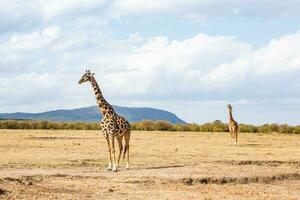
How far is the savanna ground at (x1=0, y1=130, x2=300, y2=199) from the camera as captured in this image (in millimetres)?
20094

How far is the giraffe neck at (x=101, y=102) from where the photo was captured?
2686 centimetres

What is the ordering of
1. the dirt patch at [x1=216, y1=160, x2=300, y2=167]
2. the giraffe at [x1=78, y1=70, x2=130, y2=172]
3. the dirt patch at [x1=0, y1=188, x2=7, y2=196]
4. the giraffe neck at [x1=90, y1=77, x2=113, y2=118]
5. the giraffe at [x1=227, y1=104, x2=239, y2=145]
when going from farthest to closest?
the giraffe at [x1=227, y1=104, x2=239, y2=145]
the dirt patch at [x1=216, y1=160, x2=300, y2=167]
the giraffe neck at [x1=90, y1=77, x2=113, y2=118]
the giraffe at [x1=78, y1=70, x2=130, y2=172]
the dirt patch at [x1=0, y1=188, x2=7, y2=196]

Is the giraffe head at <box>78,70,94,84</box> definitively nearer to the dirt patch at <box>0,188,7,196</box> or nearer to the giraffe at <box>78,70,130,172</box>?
the giraffe at <box>78,70,130,172</box>

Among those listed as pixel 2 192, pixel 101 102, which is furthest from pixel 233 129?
pixel 2 192

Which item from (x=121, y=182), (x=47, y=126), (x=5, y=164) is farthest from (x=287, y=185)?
A: (x=47, y=126)

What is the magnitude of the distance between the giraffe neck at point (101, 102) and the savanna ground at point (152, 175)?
206 cm

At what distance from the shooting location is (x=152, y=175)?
23531mm

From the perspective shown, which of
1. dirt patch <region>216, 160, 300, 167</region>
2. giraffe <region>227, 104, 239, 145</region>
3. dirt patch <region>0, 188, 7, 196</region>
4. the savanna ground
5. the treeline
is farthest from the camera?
the treeline

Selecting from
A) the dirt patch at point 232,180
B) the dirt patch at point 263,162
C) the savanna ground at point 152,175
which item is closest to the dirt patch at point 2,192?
the savanna ground at point 152,175

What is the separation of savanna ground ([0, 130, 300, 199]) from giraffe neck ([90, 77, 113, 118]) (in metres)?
2.06

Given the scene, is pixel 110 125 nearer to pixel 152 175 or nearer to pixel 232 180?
pixel 152 175

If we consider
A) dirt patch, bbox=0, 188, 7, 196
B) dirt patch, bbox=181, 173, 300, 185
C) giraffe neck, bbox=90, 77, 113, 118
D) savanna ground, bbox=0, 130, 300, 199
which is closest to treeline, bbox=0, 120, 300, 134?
savanna ground, bbox=0, 130, 300, 199

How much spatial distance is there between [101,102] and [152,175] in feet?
15.1

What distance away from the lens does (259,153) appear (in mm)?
34875
